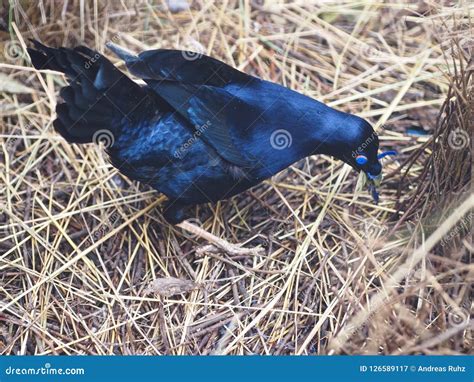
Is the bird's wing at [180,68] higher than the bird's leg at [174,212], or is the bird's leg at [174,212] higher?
the bird's wing at [180,68]

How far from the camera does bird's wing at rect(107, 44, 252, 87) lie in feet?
10.2

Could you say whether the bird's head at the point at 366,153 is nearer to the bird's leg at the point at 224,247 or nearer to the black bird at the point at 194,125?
the black bird at the point at 194,125

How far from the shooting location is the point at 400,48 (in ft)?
13.0

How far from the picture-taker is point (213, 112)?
3053 mm

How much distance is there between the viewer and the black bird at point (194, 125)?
298 cm

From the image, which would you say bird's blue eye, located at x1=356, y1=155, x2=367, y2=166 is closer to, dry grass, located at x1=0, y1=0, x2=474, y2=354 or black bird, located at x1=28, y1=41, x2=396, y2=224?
black bird, located at x1=28, y1=41, x2=396, y2=224

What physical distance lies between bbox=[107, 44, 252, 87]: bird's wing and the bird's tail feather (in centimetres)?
13

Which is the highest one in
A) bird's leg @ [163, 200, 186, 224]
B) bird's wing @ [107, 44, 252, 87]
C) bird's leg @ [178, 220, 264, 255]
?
bird's wing @ [107, 44, 252, 87]

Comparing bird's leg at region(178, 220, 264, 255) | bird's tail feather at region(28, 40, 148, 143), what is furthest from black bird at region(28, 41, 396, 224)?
bird's leg at region(178, 220, 264, 255)

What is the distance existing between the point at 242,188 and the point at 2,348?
1277mm

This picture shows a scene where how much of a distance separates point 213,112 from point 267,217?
647 mm

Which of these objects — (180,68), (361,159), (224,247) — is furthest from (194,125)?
(361,159)

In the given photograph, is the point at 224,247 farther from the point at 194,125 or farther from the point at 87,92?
the point at 87,92

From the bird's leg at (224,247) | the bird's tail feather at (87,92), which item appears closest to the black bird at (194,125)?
the bird's tail feather at (87,92)
